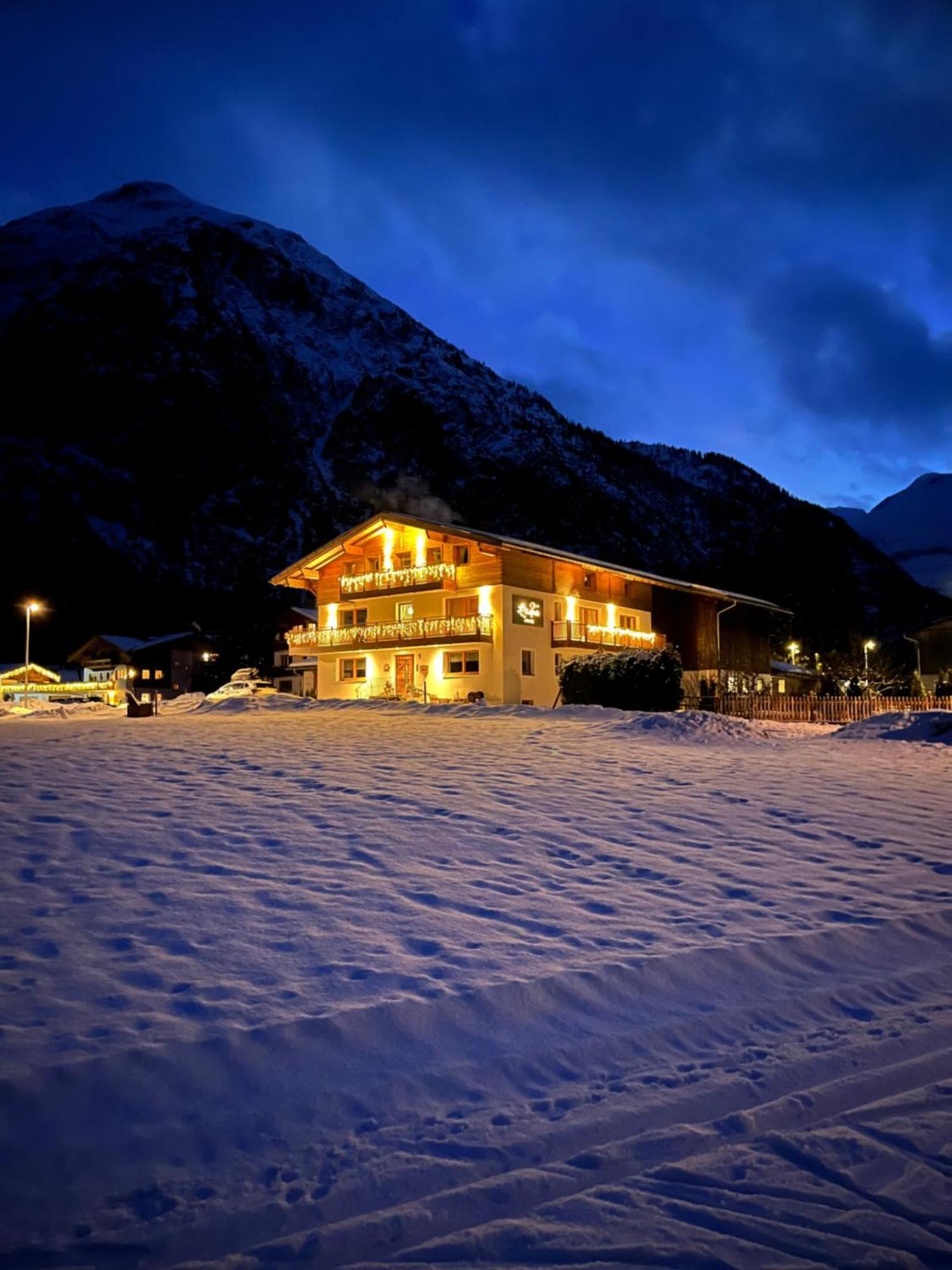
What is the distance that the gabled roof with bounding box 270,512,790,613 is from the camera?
36.8 meters

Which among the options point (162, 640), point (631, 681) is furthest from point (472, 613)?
point (162, 640)

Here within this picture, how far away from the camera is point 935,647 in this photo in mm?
58938

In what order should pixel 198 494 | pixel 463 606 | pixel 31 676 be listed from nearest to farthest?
1. pixel 463 606
2. pixel 31 676
3. pixel 198 494

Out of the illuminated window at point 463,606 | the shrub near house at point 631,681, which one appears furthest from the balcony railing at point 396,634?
the shrub near house at point 631,681

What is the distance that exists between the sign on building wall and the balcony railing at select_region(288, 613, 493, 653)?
159cm

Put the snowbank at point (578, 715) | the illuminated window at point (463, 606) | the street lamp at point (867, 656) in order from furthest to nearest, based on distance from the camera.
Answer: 1. the street lamp at point (867, 656)
2. the illuminated window at point (463, 606)
3. the snowbank at point (578, 715)

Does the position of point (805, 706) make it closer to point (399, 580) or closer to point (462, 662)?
point (462, 662)

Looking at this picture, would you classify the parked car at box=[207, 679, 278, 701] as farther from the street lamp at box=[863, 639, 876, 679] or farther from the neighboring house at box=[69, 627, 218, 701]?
the neighboring house at box=[69, 627, 218, 701]

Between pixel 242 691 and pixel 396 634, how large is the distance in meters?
8.64

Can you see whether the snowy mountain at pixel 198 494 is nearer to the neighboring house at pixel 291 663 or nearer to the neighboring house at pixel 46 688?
the neighboring house at pixel 46 688

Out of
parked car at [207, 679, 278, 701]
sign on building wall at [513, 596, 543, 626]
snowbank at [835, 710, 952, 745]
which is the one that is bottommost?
snowbank at [835, 710, 952, 745]

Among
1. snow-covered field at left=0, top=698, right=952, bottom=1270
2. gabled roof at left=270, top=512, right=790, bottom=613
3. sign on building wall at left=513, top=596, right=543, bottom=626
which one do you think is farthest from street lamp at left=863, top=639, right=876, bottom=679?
snow-covered field at left=0, top=698, right=952, bottom=1270

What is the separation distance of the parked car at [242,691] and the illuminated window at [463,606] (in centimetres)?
959

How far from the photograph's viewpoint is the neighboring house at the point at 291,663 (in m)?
49.2
